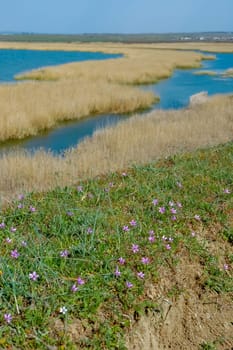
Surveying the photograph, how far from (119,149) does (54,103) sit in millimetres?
7884

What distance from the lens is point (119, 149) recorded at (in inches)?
402

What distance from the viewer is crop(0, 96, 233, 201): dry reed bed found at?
24.0 feet

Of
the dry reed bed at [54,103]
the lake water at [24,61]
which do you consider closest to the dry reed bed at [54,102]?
the dry reed bed at [54,103]

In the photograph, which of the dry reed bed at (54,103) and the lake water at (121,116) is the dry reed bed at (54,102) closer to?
the dry reed bed at (54,103)

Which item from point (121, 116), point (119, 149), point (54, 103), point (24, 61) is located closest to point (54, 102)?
point (54, 103)

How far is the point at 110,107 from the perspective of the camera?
1916cm

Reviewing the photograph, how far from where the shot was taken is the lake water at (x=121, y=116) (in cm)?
1354

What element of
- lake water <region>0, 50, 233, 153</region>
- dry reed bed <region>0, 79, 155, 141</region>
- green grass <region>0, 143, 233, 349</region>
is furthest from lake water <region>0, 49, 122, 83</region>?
green grass <region>0, 143, 233, 349</region>

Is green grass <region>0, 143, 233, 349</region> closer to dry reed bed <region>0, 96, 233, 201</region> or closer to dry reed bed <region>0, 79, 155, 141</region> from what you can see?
dry reed bed <region>0, 96, 233, 201</region>

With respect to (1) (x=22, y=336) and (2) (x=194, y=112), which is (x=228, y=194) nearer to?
(1) (x=22, y=336)

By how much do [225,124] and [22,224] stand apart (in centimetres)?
1054

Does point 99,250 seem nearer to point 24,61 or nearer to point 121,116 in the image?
point 121,116

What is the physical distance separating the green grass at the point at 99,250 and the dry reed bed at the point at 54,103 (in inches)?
380

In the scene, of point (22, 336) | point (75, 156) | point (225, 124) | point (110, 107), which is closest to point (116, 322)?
point (22, 336)
